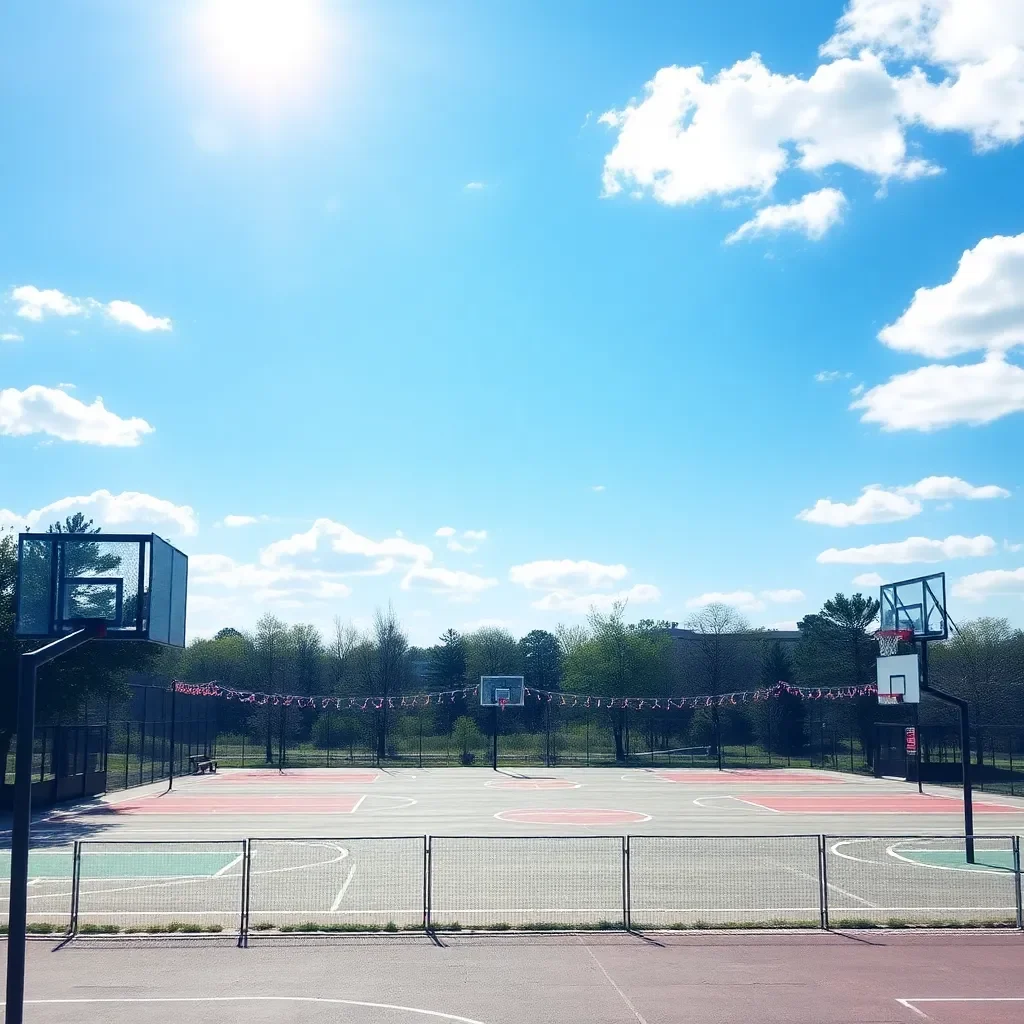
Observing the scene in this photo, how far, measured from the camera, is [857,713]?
70438 mm

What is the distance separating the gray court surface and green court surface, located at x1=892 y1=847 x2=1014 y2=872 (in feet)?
0.27

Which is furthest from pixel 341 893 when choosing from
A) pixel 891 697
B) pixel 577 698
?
pixel 577 698

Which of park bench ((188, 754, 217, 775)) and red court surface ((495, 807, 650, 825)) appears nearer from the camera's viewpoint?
red court surface ((495, 807, 650, 825))

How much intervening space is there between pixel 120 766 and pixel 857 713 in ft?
156

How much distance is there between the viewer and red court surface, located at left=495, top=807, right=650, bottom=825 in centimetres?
3042

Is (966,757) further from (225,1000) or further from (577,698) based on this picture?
(577,698)

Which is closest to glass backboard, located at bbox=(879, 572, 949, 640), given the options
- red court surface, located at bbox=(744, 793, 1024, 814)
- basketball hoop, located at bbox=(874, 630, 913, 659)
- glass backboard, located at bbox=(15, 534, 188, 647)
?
basketball hoop, located at bbox=(874, 630, 913, 659)

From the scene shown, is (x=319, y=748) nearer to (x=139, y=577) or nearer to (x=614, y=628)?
(x=614, y=628)

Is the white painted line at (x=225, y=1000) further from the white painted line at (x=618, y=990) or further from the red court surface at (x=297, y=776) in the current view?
the red court surface at (x=297, y=776)

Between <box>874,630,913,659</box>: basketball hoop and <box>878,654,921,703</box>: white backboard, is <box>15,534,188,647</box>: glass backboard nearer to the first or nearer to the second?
<box>874,630,913,659</box>: basketball hoop

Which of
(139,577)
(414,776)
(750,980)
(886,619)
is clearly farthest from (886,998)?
(414,776)

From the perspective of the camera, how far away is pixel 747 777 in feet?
168

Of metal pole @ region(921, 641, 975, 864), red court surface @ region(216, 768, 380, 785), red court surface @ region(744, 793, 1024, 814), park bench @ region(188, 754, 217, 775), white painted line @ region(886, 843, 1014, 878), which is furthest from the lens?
park bench @ region(188, 754, 217, 775)

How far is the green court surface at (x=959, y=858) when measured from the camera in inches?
848
